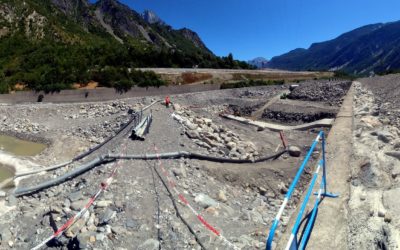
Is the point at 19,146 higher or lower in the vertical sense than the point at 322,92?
lower

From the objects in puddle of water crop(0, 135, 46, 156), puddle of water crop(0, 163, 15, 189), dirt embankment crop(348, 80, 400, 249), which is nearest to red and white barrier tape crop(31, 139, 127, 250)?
puddle of water crop(0, 163, 15, 189)

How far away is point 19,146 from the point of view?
18641 mm

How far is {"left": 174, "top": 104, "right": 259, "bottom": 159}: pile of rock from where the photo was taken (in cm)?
1493

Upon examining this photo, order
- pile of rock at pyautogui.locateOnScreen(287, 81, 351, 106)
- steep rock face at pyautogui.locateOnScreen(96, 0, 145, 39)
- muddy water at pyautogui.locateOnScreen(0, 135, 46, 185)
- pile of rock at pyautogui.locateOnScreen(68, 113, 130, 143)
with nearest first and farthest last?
muddy water at pyautogui.locateOnScreen(0, 135, 46, 185)
pile of rock at pyautogui.locateOnScreen(68, 113, 130, 143)
pile of rock at pyautogui.locateOnScreen(287, 81, 351, 106)
steep rock face at pyautogui.locateOnScreen(96, 0, 145, 39)

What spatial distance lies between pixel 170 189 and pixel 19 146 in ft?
43.6

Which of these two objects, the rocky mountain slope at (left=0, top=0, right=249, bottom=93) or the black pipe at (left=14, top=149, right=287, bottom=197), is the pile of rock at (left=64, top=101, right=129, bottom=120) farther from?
the black pipe at (left=14, top=149, right=287, bottom=197)

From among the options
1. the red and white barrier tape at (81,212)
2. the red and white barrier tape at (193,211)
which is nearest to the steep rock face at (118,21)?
the red and white barrier tape at (193,211)

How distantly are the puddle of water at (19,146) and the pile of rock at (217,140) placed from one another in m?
8.21

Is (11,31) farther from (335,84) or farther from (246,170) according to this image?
(246,170)

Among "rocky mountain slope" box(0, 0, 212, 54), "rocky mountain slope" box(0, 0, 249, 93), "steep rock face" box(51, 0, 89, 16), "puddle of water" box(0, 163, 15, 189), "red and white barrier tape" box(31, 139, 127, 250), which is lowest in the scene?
"puddle of water" box(0, 163, 15, 189)

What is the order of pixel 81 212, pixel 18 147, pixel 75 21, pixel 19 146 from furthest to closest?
pixel 75 21 < pixel 19 146 < pixel 18 147 < pixel 81 212

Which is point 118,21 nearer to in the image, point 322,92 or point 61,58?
point 61,58

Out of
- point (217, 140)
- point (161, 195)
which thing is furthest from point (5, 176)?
point (217, 140)

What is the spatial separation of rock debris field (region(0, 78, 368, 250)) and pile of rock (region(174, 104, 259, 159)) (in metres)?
0.06
